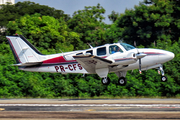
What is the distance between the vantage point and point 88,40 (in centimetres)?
4534

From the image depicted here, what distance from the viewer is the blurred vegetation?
2544 cm

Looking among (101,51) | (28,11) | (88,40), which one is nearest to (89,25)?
(88,40)

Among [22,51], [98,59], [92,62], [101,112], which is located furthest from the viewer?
[22,51]

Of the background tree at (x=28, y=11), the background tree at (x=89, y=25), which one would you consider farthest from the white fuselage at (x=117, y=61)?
the background tree at (x=28, y=11)

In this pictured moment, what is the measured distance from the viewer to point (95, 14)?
56.9 metres

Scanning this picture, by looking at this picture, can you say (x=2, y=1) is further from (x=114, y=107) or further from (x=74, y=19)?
(x=114, y=107)

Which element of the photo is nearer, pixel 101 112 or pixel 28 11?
pixel 101 112

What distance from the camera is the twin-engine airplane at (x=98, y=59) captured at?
2023 cm

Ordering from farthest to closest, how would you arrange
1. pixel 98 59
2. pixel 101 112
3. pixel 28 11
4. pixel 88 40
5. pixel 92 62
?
pixel 28 11 < pixel 88 40 < pixel 92 62 < pixel 98 59 < pixel 101 112

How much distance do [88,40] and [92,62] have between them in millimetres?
24769

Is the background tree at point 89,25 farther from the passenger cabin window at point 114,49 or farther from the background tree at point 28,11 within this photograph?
the passenger cabin window at point 114,49

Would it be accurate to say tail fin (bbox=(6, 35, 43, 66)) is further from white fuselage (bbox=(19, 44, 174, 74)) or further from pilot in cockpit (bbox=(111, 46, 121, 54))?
pilot in cockpit (bbox=(111, 46, 121, 54))

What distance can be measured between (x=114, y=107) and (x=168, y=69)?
1075 cm

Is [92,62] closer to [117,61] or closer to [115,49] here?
[117,61]
